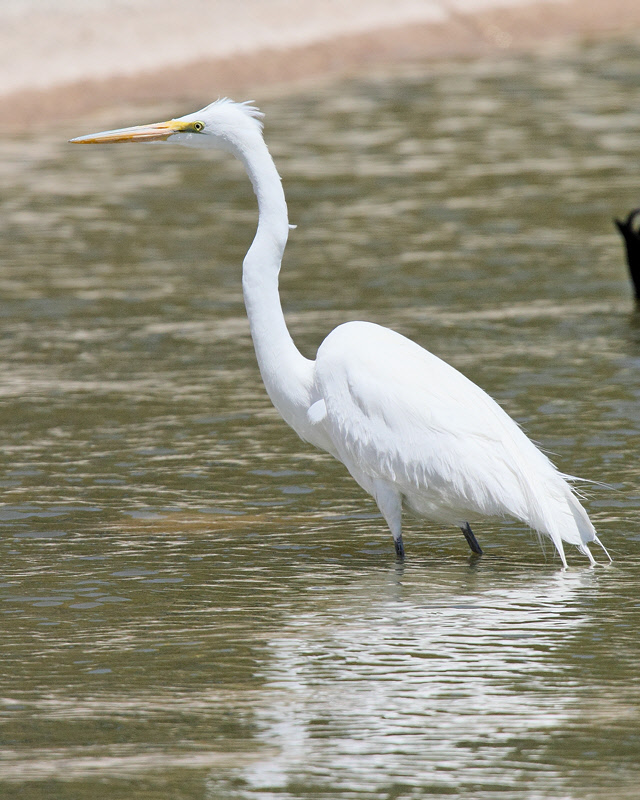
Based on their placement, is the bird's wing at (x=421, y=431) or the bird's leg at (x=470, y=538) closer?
the bird's wing at (x=421, y=431)

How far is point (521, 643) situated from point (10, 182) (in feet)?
44.5

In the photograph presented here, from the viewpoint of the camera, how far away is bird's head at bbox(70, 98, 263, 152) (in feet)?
24.5

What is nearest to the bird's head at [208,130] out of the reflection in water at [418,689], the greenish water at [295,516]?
the greenish water at [295,516]

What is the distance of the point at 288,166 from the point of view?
738 inches

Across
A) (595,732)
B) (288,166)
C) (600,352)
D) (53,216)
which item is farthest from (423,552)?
(288,166)

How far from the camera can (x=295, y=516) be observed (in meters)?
8.08

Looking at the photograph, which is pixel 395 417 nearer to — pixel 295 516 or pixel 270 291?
pixel 270 291

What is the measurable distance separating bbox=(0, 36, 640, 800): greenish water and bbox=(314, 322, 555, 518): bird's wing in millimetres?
393

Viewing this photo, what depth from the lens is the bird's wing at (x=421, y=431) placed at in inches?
277

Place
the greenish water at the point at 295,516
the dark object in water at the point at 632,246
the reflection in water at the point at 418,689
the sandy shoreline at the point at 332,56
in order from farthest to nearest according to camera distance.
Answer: the sandy shoreline at the point at 332,56 → the dark object in water at the point at 632,246 → the greenish water at the point at 295,516 → the reflection in water at the point at 418,689

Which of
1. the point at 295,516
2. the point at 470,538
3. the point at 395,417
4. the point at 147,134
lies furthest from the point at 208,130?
the point at 470,538

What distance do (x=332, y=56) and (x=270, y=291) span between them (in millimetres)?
20931

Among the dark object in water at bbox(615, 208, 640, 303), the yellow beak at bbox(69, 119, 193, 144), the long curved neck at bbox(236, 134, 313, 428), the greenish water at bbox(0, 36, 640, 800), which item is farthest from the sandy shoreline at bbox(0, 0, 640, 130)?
the long curved neck at bbox(236, 134, 313, 428)

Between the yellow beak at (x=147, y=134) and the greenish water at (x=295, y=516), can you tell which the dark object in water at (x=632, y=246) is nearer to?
the greenish water at (x=295, y=516)
